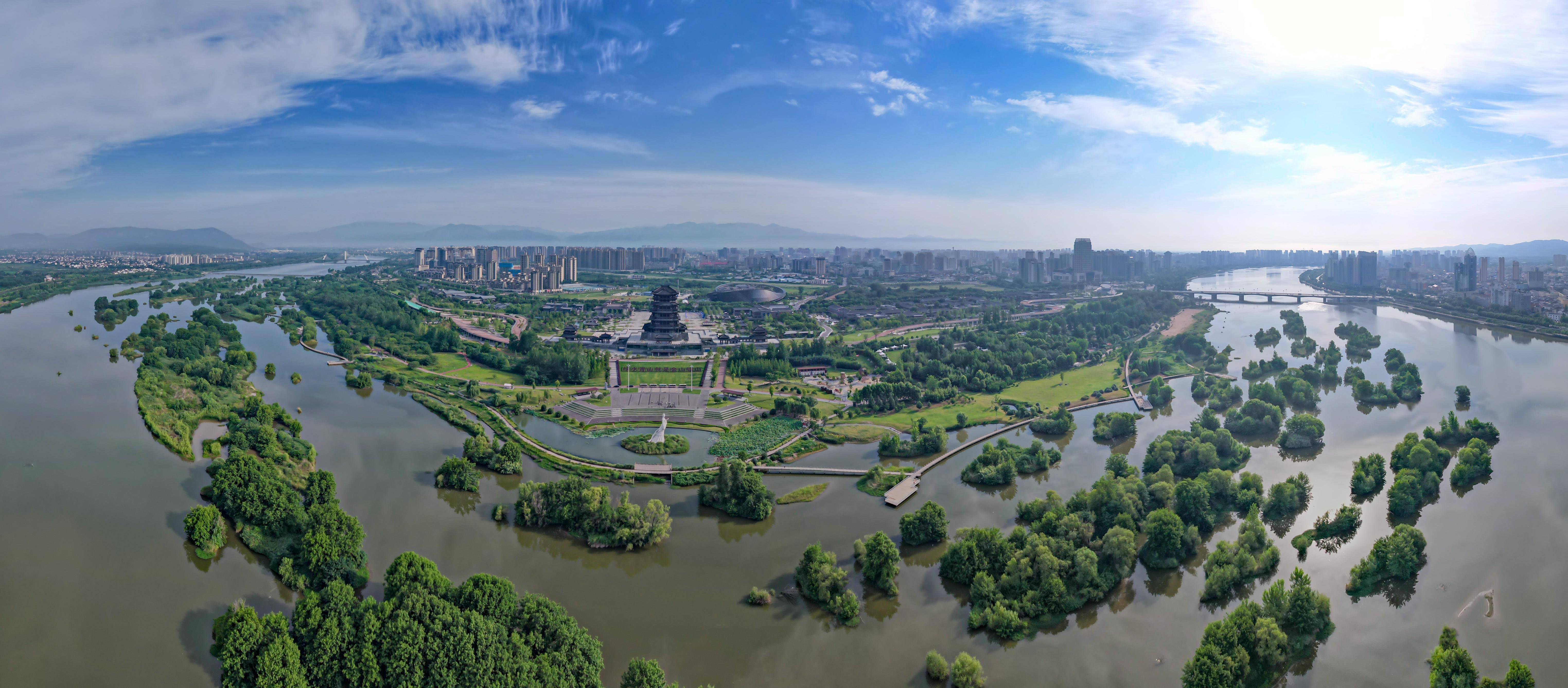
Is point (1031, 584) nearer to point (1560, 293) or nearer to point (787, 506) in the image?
point (787, 506)

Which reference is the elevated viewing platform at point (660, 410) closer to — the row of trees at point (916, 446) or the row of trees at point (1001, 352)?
the row of trees at point (1001, 352)

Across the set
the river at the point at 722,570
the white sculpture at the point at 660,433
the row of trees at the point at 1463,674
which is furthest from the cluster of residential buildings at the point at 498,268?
the row of trees at the point at 1463,674

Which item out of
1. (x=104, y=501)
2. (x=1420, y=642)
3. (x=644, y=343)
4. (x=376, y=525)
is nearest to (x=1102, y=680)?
(x=1420, y=642)

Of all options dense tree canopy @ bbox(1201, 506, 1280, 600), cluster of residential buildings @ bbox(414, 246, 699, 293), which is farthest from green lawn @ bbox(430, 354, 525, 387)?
cluster of residential buildings @ bbox(414, 246, 699, 293)

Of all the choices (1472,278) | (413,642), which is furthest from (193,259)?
(1472,278)

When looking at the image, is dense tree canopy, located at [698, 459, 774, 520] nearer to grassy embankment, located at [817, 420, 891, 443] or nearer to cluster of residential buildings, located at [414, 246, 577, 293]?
grassy embankment, located at [817, 420, 891, 443]

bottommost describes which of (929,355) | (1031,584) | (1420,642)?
(1420,642)
